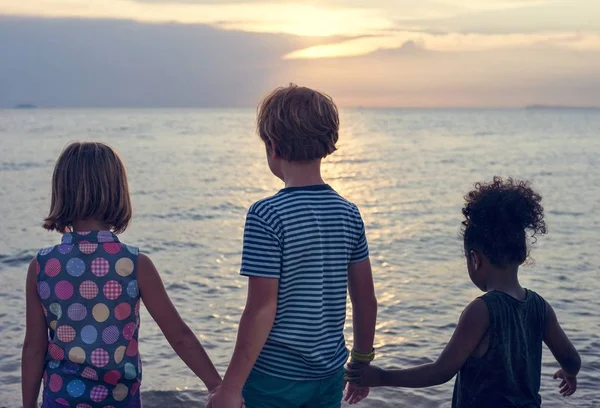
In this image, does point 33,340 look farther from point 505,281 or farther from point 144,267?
point 505,281

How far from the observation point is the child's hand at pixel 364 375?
3.18 metres

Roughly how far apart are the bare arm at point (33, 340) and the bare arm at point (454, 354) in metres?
1.32

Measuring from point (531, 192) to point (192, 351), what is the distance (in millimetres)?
1521

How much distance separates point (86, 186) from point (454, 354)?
1559 mm

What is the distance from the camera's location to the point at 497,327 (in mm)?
3004

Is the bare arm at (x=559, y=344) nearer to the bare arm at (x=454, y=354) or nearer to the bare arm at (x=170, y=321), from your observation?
the bare arm at (x=454, y=354)

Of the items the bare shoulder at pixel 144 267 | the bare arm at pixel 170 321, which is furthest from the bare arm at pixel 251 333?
the bare shoulder at pixel 144 267

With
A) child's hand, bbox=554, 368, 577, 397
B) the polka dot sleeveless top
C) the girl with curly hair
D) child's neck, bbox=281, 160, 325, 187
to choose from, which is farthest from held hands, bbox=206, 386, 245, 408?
child's hand, bbox=554, 368, 577, 397

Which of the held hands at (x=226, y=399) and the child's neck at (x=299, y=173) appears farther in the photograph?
the child's neck at (x=299, y=173)

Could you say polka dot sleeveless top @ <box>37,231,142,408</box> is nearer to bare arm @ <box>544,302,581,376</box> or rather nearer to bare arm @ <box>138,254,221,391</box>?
bare arm @ <box>138,254,221,391</box>

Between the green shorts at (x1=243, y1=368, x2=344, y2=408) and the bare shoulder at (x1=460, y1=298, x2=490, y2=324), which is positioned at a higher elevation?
the bare shoulder at (x1=460, y1=298, x2=490, y2=324)

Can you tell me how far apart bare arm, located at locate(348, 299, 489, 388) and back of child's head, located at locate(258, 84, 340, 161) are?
0.86m

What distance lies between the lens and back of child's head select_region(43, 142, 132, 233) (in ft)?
9.50

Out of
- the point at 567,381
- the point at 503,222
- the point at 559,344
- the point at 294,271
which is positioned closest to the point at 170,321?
the point at 294,271
